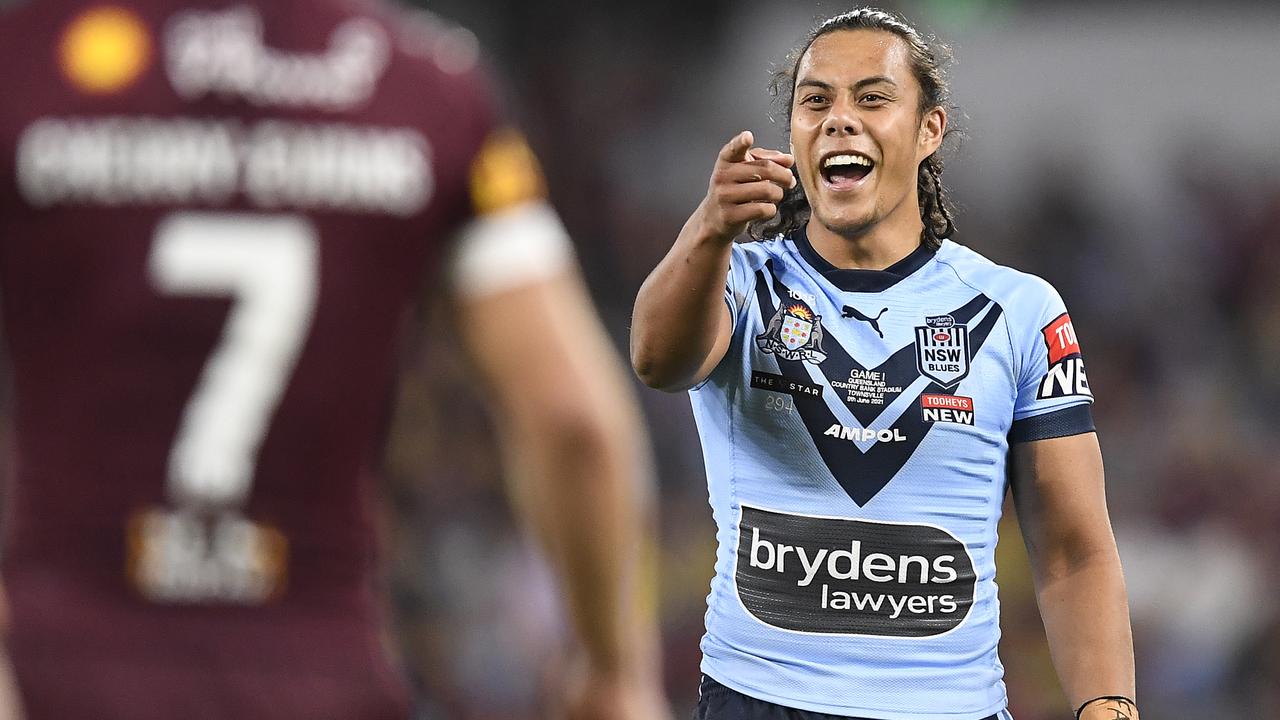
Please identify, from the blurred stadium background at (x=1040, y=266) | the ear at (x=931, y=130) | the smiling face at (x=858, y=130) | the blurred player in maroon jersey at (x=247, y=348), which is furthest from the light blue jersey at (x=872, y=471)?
the blurred stadium background at (x=1040, y=266)

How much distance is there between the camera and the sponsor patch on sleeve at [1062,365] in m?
3.45

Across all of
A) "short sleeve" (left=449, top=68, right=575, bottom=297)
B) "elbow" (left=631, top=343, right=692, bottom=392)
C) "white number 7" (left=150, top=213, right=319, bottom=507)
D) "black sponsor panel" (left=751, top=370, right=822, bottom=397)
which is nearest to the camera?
"white number 7" (left=150, top=213, right=319, bottom=507)

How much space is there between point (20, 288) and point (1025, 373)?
1.97 metres

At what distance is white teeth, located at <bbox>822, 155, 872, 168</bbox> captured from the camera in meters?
3.45

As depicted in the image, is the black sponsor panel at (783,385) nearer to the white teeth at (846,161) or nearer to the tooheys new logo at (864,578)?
the tooheys new logo at (864,578)

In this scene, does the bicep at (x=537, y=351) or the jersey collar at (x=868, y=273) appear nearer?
the bicep at (x=537, y=351)

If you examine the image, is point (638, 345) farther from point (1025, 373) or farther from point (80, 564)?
point (80, 564)

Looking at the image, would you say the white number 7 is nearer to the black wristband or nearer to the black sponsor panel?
the black sponsor panel

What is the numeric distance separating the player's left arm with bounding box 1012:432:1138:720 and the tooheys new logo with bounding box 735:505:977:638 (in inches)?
8.3

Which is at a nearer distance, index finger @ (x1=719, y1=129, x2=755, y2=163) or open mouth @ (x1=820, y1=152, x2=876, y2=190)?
index finger @ (x1=719, y1=129, x2=755, y2=163)

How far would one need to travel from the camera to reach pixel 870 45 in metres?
3.52

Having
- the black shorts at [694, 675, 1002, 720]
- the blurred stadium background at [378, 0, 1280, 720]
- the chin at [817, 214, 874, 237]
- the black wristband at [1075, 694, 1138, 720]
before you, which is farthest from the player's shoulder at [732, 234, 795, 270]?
the blurred stadium background at [378, 0, 1280, 720]

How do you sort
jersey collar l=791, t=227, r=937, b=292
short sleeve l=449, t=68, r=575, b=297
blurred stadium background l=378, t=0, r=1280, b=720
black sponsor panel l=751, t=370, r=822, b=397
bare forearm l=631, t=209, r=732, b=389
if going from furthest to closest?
blurred stadium background l=378, t=0, r=1280, b=720, jersey collar l=791, t=227, r=937, b=292, black sponsor panel l=751, t=370, r=822, b=397, bare forearm l=631, t=209, r=732, b=389, short sleeve l=449, t=68, r=575, b=297

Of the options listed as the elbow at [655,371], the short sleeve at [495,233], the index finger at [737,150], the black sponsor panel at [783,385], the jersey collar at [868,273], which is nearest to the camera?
the short sleeve at [495,233]
